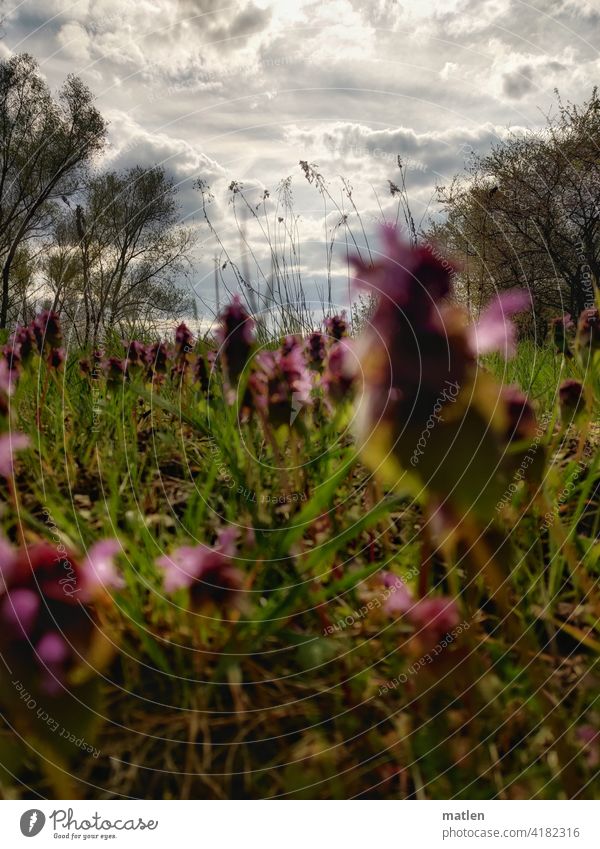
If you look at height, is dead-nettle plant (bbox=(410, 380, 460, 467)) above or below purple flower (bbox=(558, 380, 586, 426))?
→ below

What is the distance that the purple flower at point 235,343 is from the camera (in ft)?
3.61

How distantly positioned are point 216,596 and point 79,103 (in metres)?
1.31

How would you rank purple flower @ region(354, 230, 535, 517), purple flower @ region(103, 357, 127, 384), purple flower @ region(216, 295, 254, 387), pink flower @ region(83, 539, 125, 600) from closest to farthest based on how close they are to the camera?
purple flower @ region(354, 230, 535, 517), pink flower @ region(83, 539, 125, 600), purple flower @ region(216, 295, 254, 387), purple flower @ region(103, 357, 127, 384)

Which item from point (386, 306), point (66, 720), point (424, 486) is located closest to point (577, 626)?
point (424, 486)

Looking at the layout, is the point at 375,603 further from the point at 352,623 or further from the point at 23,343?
the point at 23,343

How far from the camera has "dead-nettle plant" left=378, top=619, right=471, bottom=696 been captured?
706mm

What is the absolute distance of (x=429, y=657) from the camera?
0.71 meters

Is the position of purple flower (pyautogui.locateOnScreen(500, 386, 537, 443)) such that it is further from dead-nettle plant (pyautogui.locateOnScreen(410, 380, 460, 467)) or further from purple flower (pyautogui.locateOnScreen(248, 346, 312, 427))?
purple flower (pyautogui.locateOnScreen(248, 346, 312, 427))

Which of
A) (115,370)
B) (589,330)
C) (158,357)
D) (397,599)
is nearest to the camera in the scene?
(397,599)

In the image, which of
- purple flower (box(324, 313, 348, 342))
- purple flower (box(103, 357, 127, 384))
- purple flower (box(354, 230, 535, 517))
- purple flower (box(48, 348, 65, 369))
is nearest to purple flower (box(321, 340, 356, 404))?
purple flower (box(324, 313, 348, 342))

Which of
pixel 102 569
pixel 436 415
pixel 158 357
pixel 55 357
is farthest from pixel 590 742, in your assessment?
pixel 55 357

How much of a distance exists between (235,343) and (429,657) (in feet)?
2.18

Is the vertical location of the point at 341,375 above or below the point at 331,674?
above
